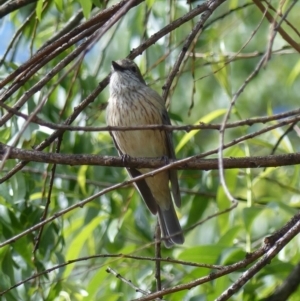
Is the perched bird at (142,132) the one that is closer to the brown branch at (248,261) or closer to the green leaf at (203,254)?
the green leaf at (203,254)

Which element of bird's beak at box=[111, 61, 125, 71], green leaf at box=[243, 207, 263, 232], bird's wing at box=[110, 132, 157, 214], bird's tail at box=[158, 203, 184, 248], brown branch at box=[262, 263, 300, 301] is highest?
bird's beak at box=[111, 61, 125, 71]

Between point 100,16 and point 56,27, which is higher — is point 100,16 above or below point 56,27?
below

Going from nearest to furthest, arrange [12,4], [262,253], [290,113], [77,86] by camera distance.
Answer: [290,113], [262,253], [12,4], [77,86]

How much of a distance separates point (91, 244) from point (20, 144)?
4.15ft

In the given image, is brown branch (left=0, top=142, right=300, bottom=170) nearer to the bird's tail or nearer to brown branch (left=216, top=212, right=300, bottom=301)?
brown branch (left=216, top=212, right=300, bottom=301)

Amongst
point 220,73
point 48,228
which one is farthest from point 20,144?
point 220,73

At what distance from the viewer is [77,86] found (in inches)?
202

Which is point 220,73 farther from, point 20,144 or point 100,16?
point 100,16

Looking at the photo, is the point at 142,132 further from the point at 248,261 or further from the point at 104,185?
the point at 248,261

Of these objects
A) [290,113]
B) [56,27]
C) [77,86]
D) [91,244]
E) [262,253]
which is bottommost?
[262,253]

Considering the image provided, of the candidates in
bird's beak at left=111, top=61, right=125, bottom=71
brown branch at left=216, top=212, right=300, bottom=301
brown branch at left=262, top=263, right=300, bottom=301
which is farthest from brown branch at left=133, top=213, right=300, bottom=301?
bird's beak at left=111, top=61, right=125, bottom=71

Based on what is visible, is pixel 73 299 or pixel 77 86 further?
pixel 77 86

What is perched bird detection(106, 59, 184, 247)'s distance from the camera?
493 centimetres

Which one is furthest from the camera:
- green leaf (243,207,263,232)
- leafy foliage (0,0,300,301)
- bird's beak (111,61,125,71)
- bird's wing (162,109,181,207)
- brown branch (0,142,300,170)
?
bird's beak (111,61,125,71)
